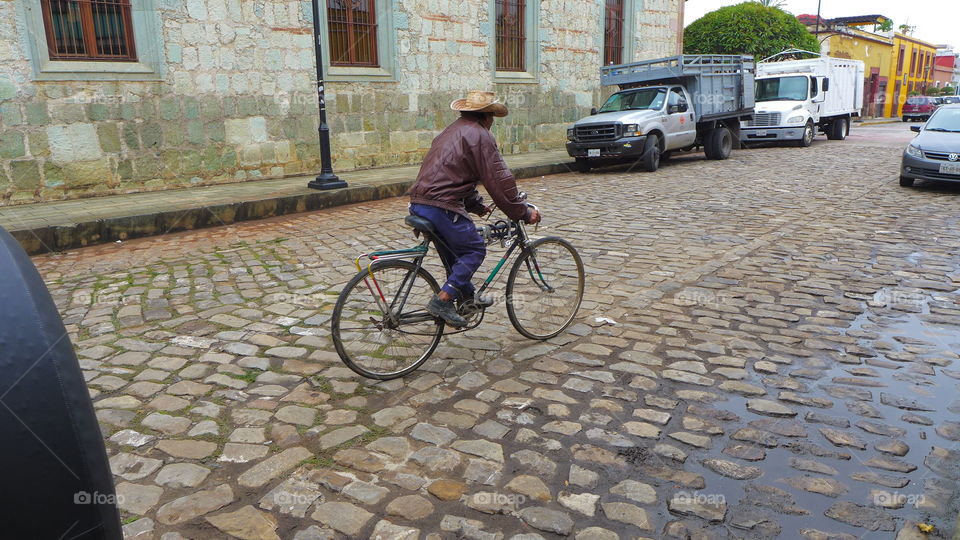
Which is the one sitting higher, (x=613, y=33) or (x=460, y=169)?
(x=613, y=33)

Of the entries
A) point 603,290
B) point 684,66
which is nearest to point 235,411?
point 603,290

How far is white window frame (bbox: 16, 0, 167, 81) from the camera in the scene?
9.82 meters

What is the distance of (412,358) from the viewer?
4.37 m

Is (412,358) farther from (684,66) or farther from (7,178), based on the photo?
(684,66)

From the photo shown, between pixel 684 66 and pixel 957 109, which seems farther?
pixel 684 66

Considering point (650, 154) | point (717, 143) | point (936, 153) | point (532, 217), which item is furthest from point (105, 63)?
point (717, 143)

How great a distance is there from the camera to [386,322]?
13.9 feet

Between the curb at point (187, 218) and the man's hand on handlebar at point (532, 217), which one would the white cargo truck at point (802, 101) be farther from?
the man's hand on handlebar at point (532, 217)

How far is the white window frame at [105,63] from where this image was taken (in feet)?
32.2

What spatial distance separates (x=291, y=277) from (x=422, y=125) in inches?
370

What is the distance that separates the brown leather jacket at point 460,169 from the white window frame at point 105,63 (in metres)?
8.51

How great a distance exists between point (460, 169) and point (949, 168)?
10519 millimetres

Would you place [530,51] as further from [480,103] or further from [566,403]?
[566,403]

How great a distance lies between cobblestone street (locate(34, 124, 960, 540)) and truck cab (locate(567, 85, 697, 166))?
7.53 m
